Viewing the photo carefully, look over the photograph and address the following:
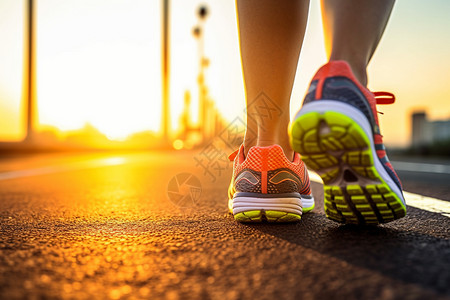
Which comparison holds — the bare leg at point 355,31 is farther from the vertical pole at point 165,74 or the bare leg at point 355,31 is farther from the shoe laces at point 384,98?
the vertical pole at point 165,74

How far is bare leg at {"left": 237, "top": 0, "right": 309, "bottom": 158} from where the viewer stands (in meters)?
1.28

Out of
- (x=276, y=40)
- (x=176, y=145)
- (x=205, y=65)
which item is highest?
(x=205, y=65)

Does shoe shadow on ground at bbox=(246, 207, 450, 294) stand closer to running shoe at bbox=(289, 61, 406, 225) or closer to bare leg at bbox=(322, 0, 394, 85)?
running shoe at bbox=(289, 61, 406, 225)

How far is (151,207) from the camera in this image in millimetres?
1506

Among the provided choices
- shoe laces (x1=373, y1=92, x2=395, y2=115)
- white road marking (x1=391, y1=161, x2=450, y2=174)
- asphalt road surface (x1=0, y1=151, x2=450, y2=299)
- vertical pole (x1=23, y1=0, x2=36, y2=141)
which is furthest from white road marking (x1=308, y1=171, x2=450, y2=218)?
vertical pole (x1=23, y1=0, x2=36, y2=141)

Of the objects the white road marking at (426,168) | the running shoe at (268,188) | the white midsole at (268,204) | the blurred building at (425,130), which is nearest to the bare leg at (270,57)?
the running shoe at (268,188)

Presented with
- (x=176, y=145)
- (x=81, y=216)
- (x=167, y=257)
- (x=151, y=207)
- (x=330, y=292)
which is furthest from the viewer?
(x=176, y=145)

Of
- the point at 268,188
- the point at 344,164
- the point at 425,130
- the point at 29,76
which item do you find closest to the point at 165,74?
the point at 29,76

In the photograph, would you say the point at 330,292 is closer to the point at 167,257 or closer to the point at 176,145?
the point at 167,257

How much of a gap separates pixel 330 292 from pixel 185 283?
0.69 feet

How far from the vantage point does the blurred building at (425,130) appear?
12.0 m

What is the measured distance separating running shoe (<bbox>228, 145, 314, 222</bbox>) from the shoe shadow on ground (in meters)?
0.04

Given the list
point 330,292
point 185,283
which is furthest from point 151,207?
point 330,292

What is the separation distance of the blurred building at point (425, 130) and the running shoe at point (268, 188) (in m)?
11.6
